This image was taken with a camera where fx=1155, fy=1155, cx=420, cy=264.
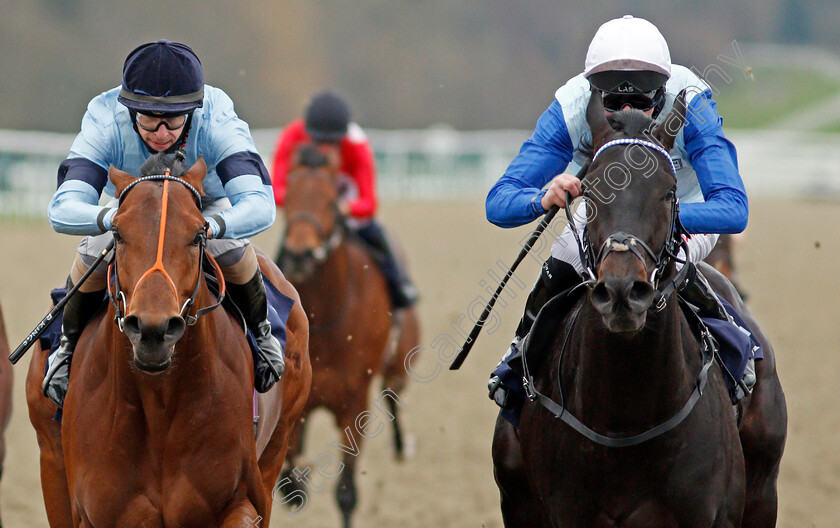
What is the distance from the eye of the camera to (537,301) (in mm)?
4395

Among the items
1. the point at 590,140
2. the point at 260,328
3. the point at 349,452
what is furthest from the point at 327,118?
the point at 590,140

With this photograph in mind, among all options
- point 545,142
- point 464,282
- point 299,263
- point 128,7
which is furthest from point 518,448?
point 128,7

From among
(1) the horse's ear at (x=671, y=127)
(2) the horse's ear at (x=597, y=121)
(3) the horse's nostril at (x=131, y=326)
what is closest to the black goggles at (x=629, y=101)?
(2) the horse's ear at (x=597, y=121)

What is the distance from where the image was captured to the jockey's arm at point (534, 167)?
13.0ft

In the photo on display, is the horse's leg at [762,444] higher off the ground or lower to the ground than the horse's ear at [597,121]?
lower

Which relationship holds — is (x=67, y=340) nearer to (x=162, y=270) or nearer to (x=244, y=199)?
(x=244, y=199)

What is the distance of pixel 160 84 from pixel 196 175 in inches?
14.7

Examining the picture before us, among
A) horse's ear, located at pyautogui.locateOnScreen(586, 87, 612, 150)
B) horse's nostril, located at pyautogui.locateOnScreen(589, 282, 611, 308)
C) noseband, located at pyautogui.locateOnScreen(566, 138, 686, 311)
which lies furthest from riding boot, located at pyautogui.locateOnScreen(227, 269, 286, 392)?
horse's nostril, located at pyautogui.locateOnScreen(589, 282, 611, 308)

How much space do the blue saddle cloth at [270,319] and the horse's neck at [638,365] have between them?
1319mm

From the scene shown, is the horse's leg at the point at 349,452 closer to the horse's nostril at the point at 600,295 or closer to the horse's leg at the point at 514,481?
the horse's leg at the point at 514,481

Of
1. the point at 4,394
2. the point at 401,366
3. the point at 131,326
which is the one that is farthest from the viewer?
the point at 401,366

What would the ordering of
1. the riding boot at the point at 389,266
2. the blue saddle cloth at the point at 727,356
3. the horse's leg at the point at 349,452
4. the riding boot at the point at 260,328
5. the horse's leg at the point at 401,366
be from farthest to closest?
the horse's leg at the point at 401,366 < the riding boot at the point at 389,266 < the horse's leg at the point at 349,452 < the riding boot at the point at 260,328 < the blue saddle cloth at the point at 727,356

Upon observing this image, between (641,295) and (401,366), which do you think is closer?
(641,295)

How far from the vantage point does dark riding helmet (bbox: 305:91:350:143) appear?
784 centimetres
